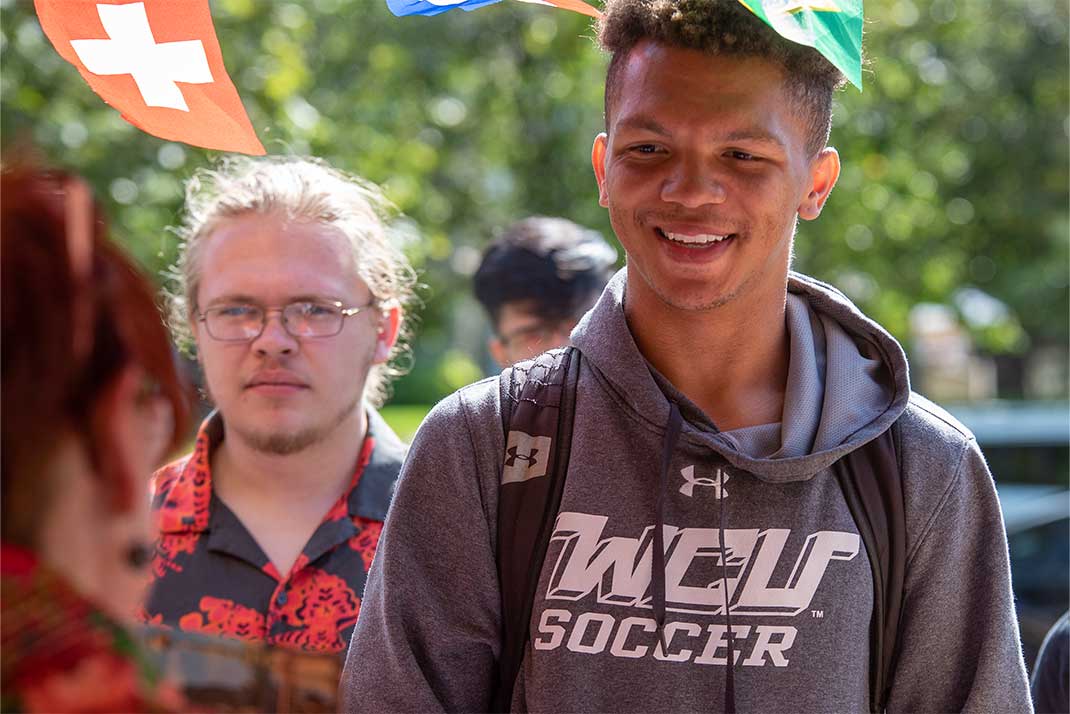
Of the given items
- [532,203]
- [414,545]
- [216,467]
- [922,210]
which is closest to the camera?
[414,545]

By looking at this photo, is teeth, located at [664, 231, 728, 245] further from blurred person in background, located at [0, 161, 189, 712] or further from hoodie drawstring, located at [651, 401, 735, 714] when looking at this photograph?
blurred person in background, located at [0, 161, 189, 712]

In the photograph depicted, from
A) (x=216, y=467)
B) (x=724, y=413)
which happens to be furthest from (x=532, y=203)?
(x=724, y=413)

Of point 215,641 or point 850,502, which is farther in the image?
point 850,502

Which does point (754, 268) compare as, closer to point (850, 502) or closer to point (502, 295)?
point (850, 502)

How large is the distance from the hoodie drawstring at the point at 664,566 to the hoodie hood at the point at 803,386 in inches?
1.0

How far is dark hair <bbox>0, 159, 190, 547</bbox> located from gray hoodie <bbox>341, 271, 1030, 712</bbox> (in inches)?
36.4

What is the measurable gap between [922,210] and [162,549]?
10.7 meters

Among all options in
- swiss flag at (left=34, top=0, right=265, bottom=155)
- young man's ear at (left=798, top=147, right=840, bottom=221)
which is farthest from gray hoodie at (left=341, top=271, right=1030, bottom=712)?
swiss flag at (left=34, top=0, right=265, bottom=155)

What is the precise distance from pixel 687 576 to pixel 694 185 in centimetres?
60

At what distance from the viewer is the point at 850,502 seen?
1.99 m

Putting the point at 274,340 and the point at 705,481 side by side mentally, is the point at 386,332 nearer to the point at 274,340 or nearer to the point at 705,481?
the point at 274,340

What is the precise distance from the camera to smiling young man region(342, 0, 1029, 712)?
1.91 m

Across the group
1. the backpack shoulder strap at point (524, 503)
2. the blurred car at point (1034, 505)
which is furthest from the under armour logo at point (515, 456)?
the blurred car at point (1034, 505)

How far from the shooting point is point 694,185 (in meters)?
1.99
